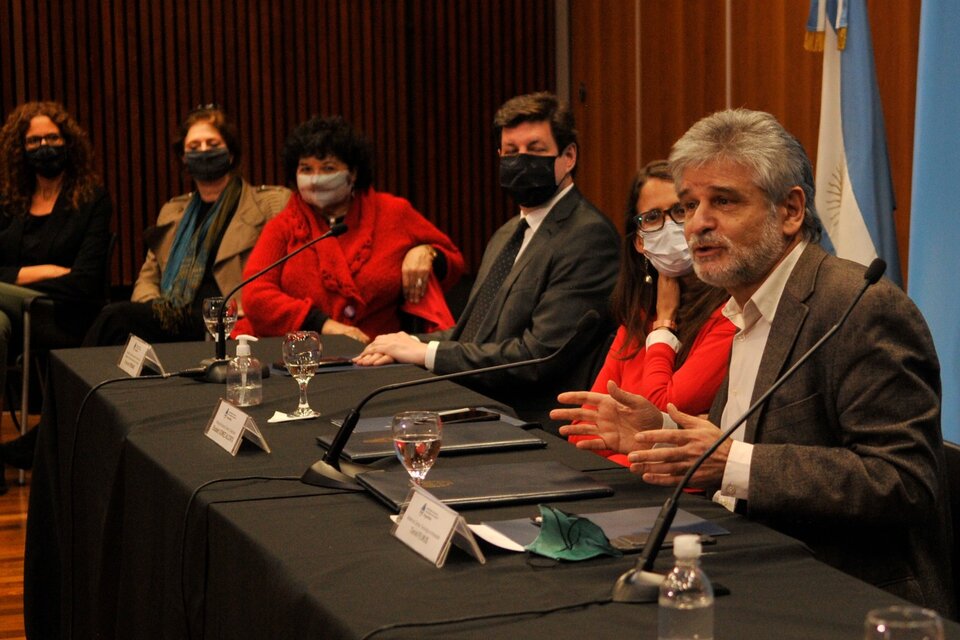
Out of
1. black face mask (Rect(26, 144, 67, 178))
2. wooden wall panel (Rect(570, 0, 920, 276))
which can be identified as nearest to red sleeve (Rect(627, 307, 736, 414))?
wooden wall panel (Rect(570, 0, 920, 276))

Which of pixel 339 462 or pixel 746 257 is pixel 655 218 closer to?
pixel 746 257

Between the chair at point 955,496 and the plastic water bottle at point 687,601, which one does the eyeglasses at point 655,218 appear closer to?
the chair at point 955,496

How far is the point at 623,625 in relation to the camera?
1.43m

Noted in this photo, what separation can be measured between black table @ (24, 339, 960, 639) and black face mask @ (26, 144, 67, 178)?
276 centimetres

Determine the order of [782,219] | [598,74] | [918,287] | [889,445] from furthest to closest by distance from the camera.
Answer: [598,74] → [918,287] → [782,219] → [889,445]

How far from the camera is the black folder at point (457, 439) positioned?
2.36 metres

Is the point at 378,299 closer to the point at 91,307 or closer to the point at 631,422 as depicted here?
the point at 91,307

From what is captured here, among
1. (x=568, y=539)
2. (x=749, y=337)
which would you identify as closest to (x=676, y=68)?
(x=749, y=337)

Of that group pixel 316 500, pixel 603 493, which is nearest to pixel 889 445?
pixel 603 493

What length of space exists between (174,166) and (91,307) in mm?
2281

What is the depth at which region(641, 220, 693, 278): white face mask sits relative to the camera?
3.07 metres

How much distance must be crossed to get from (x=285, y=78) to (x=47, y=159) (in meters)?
2.33

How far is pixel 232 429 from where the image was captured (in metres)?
2.46

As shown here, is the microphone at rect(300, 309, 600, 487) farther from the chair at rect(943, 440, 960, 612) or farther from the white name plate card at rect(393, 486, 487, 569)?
the chair at rect(943, 440, 960, 612)
